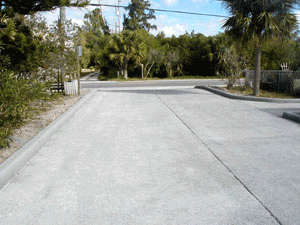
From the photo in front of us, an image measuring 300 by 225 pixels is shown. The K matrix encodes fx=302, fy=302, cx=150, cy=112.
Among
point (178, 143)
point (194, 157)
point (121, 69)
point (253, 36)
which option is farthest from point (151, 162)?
point (121, 69)

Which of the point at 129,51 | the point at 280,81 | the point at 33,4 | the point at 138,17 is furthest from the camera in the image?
the point at 138,17

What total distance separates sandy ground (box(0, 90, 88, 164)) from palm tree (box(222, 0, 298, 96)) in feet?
27.6

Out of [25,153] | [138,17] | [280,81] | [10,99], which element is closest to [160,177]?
[25,153]

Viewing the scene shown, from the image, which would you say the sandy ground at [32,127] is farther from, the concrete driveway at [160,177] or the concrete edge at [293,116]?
the concrete edge at [293,116]

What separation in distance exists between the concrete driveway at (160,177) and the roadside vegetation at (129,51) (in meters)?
1.21

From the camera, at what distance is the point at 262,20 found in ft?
43.5

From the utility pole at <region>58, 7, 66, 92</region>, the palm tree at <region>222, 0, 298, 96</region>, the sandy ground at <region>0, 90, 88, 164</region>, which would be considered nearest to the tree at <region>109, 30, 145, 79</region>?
the utility pole at <region>58, 7, 66, 92</region>

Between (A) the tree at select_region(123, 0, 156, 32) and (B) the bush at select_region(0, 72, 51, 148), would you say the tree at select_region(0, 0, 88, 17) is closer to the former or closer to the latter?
(B) the bush at select_region(0, 72, 51, 148)

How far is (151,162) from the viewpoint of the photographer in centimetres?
498

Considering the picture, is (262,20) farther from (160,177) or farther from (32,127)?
(160,177)

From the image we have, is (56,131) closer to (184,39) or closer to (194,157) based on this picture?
(194,157)

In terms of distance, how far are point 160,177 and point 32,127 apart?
3.86m

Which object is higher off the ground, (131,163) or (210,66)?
(210,66)

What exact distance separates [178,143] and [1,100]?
3362 millimetres
